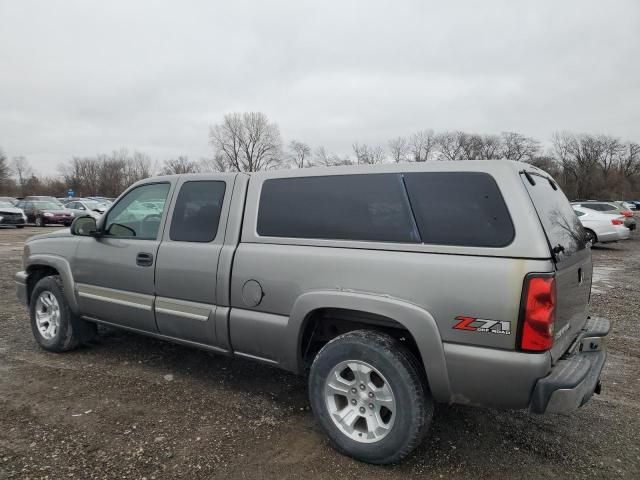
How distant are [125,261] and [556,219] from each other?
3486 millimetres

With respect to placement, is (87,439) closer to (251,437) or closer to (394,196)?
(251,437)

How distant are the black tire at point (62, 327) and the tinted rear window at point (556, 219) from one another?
14.4ft

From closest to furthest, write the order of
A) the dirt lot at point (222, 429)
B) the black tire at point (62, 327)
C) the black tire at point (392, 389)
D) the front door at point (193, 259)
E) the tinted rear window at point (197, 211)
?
the black tire at point (392, 389)
the dirt lot at point (222, 429)
the front door at point (193, 259)
the tinted rear window at point (197, 211)
the black tire at point (62, 327)

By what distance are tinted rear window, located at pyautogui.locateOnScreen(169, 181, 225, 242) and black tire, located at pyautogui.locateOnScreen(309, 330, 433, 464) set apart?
4.65ft

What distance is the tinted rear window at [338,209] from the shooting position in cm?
279

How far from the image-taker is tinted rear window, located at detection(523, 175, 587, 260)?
2.53 m

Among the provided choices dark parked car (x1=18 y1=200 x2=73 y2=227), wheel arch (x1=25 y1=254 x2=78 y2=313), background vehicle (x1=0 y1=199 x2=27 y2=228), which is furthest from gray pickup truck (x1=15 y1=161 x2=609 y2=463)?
dark parked car (x1=18 y1=200 x2=73 y2=227)

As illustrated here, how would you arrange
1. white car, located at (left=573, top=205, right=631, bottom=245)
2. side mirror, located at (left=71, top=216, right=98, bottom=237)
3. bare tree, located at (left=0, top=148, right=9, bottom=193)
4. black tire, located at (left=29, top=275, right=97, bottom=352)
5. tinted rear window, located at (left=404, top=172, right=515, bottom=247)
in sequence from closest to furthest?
tinted rear window, located at (left=404, top=172, right=515, bottom=247) < side mirror, located at (left=71, top=216, right=98, bottom=237) < black tire, located at (left=29, top=275, right=97, bottom=352) < white car, located at (left=573, top=205, right=631, bottom=245) < bare tree, located at (left=0, top=148, right=9, bottom=193)

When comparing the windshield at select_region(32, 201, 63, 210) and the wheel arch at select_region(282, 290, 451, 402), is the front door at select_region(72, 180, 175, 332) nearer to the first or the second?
the wheel arch at select_region(282, 290, 451, 402)

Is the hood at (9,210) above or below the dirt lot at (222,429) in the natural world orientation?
above

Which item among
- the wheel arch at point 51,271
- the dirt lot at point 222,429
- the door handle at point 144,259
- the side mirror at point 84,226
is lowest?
the dirt lot at point 222,429

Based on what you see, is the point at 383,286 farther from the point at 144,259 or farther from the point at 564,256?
the point at 144,259

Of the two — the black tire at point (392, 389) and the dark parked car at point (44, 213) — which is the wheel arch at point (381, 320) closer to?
the black tire at point (392, 389)

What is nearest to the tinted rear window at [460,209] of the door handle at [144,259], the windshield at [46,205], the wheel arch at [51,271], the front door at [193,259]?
the front door at [193,259]
